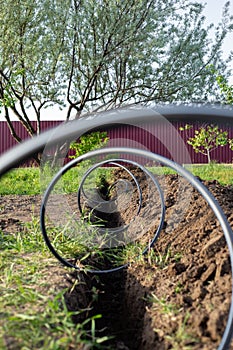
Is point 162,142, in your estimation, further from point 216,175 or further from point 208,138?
point 216,175

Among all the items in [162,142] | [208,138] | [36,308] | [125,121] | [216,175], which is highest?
[125,121]

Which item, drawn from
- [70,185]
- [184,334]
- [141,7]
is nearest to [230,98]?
[141,7]

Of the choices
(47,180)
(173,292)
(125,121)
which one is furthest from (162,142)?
(125,121)

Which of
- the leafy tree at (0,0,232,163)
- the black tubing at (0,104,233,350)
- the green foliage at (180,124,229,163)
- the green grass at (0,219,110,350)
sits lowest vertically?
the green grass at (0,219,110,350)

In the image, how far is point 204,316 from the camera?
2078mm

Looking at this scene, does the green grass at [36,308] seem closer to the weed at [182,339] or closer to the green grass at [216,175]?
the weed at [182,339]

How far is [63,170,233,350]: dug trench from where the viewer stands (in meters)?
2.08

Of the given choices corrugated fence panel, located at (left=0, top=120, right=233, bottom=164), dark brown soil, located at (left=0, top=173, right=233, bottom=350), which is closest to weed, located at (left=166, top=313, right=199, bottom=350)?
dark brown soil, located at (left=0, top=173, right=233, bottom=350)

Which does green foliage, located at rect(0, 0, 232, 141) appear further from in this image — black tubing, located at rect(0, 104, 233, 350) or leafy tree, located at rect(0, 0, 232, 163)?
black tubing, located at rect(0, 104, 233, 350)

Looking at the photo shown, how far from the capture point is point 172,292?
2568 mm

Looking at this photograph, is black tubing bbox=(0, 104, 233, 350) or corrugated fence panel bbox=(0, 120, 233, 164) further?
corrugated fence panel bbox=(0, 120, 233, 164)

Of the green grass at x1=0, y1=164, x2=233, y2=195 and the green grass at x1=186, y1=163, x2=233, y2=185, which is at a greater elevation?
the green grass at x1=0, y1=164, x2=233, y2=195

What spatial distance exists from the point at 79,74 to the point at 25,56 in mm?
1418

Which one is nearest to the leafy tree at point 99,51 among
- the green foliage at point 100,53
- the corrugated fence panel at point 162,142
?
the green foliage at point 100,53
